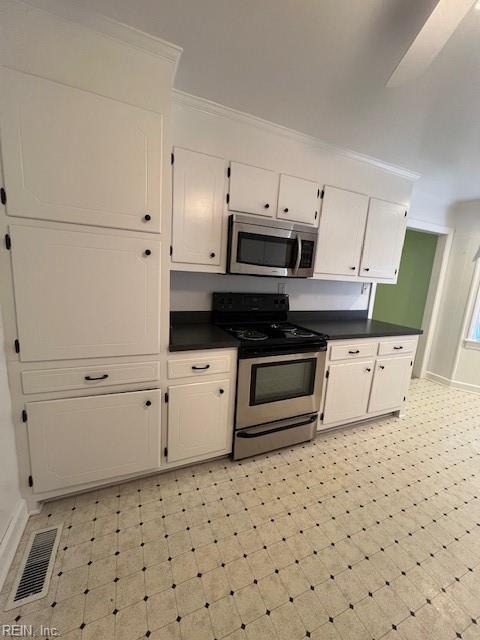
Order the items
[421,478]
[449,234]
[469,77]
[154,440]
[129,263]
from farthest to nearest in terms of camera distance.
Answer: [449,234] → [421,478] → [154,440] → [129,263] → [469,77]

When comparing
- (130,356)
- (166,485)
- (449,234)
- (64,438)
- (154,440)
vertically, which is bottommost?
(166,485)

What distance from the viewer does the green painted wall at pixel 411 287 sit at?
403 centimetres

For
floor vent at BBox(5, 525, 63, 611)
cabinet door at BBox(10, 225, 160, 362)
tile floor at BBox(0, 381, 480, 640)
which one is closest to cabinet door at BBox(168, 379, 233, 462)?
tile floor at BBox(0, 381, 480, 640)

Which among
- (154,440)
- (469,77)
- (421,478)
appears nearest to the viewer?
(469,77)

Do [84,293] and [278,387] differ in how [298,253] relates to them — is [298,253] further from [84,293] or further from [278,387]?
[84,293]

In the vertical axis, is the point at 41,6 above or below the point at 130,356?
above

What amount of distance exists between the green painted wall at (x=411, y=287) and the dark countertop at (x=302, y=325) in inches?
61.4

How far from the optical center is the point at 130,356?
163cm

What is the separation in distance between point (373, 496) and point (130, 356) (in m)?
1.84

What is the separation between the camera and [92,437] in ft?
5.30

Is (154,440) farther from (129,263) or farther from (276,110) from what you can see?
(276,110)

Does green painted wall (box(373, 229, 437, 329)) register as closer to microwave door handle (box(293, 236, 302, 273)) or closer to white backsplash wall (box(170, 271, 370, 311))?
white backsplash wall (box(170, 271, 370, 311))

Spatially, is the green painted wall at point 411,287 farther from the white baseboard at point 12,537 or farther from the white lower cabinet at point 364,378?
the white baseboard at point 12,537

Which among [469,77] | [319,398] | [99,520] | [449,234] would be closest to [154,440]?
[99,520]
